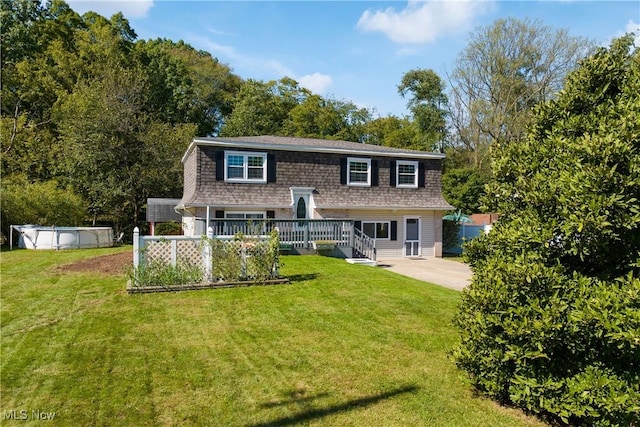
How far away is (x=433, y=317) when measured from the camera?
785cm

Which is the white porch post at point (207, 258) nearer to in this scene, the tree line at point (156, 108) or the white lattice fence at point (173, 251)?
the white lattice fence at point (173, 251)

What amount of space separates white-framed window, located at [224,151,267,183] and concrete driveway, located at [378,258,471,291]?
6801 millimetres

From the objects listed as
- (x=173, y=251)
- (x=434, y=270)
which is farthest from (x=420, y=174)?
(x=173, y=251)

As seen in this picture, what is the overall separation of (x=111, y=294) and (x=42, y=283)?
8.98 ft

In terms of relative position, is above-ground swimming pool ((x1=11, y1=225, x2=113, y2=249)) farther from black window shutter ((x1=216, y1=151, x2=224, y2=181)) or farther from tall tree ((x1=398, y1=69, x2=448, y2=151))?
tall tree ((x1=398, y1=69, x2=448, y2=151))

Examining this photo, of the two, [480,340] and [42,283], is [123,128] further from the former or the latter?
[480,340]

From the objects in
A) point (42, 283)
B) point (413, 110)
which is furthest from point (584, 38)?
point (42, 283)

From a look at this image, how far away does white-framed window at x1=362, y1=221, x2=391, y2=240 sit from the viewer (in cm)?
2064

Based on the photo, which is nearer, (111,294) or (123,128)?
(111,294)

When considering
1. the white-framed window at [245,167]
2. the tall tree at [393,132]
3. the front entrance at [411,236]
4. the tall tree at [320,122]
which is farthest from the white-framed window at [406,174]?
the tall tree at [320,122]

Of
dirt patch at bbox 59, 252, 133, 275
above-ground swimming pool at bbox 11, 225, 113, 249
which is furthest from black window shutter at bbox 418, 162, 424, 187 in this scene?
above-ground swimming pool at bbox 11, 225, 113, 249

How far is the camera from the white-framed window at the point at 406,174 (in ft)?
69.9

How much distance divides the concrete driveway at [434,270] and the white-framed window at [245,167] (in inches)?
268

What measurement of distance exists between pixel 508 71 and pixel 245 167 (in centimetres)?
2589
